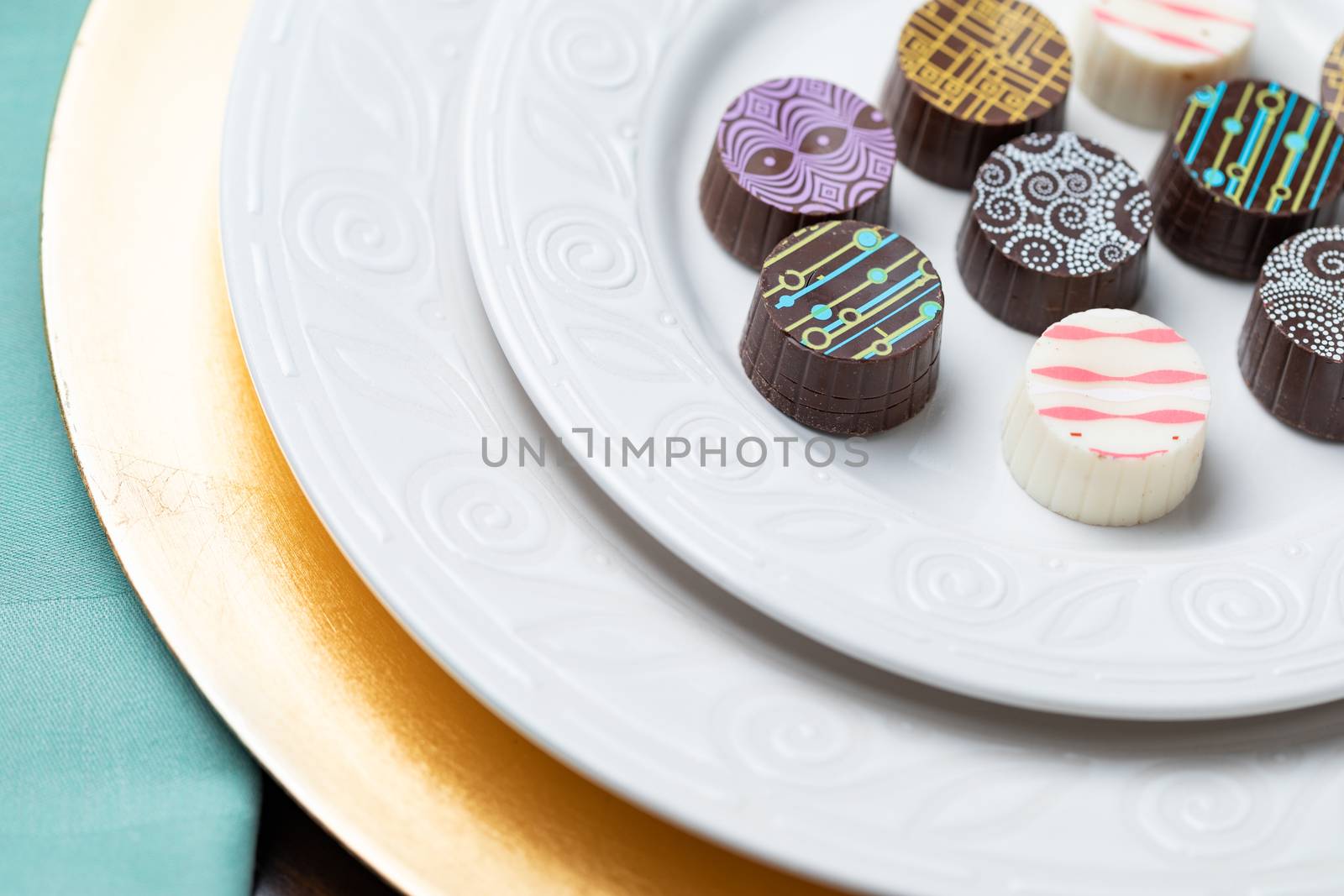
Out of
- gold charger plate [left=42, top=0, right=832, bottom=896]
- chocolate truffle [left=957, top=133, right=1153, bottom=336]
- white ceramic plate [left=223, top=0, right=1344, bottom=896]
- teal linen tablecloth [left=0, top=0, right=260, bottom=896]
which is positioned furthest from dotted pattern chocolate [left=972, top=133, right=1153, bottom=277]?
teal linen tablecloth [left=0, top=0, right=260, bottom=896]

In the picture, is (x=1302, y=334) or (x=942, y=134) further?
(x=942, y=134)

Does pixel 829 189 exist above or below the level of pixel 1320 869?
above

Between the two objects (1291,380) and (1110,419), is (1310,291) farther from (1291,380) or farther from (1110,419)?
(1110,419)

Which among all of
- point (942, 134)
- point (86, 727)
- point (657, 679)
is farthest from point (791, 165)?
point (86, 727)

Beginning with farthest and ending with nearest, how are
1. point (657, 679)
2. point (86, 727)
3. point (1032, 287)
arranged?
point (1032, 287)
point (86, 727)
point (657, 679)

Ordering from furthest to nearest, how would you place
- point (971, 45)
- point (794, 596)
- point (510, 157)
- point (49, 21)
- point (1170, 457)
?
point (49, 21) < point (971, 45) < point (510, 157) < point (1170, 457) < point (794, 596)

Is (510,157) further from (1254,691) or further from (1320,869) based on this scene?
(1320,869)

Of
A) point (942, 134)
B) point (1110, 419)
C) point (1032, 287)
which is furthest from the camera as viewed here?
point (942, 134)

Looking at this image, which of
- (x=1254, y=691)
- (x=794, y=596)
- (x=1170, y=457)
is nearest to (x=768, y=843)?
(x=794, y=596)
